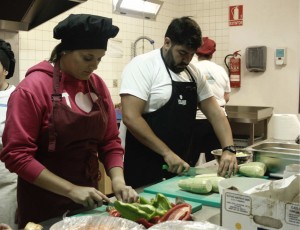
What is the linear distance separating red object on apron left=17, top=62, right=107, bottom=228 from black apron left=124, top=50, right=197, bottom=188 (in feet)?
1.81

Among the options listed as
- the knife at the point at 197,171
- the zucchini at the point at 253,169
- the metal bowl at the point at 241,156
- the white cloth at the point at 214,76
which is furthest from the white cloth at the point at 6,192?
the white cloth at the point at 214,76

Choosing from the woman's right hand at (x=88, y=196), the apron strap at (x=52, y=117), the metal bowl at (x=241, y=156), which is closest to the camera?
the woman's right hand at (x=88, y=196)

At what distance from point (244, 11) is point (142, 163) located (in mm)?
3242

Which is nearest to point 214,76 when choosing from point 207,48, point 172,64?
point 207,48

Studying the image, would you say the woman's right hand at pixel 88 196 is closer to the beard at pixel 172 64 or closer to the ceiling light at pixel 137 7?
the beard at pixel 172 64

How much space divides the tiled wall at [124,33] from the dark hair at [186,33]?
1729mm

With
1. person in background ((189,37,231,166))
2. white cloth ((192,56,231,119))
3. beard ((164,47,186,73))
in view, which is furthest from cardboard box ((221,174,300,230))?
white cloth ((192,56,231,119))

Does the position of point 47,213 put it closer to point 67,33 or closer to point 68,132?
point 68,132

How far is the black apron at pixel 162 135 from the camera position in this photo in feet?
7.04

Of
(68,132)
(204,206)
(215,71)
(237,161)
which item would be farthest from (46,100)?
(215,71)

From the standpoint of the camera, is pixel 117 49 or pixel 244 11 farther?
pixel 244 11

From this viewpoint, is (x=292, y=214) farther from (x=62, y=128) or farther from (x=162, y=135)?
(x=162, y=135)

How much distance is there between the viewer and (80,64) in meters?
1.52

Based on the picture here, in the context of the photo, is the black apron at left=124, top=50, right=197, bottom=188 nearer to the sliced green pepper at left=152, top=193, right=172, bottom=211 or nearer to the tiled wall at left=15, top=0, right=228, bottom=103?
the sliced green pepper at left=152, top=193, right=172, bottom=211
